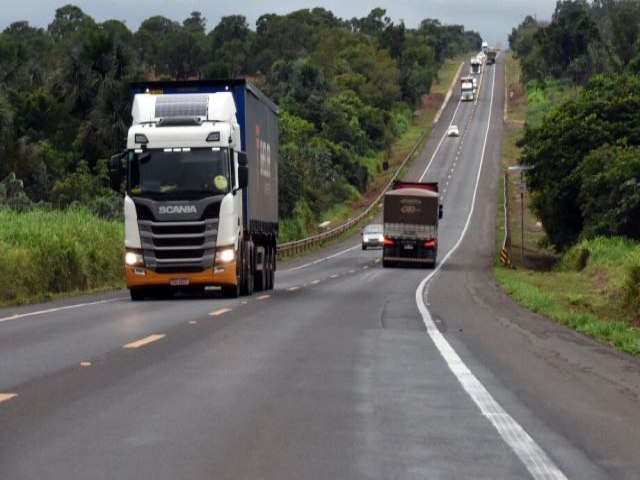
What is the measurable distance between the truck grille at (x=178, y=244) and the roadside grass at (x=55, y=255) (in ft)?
9.60

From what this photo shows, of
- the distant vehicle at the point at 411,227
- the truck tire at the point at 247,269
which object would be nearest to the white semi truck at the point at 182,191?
the truck tire at the point at 247,269

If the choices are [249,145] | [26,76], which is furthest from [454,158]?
[249,145]

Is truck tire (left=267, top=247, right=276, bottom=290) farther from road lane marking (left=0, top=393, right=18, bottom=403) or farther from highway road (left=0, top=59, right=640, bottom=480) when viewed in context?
road lane marking (left=0, top=393, right=18, bottom=403)

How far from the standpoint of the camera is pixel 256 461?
790 cm

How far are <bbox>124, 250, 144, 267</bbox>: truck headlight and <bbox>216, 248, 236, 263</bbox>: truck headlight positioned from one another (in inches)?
61.9

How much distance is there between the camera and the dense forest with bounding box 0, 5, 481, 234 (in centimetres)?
6288

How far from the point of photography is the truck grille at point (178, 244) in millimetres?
26297

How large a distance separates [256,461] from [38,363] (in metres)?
5.94

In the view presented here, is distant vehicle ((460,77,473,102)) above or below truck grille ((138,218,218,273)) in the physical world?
above

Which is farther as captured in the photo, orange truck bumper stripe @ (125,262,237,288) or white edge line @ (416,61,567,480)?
orange truck bumper stripe @ (125,262,237,288)

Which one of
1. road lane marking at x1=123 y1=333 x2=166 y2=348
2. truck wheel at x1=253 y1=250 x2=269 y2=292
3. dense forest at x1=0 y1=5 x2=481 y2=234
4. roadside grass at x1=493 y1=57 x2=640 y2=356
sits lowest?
roadside grass at x1=493 y1=57 x2=640 y2=356

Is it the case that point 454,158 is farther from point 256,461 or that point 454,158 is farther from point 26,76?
point 256,461

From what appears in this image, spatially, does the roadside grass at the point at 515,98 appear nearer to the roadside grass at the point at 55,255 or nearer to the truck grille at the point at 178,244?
the roadside grass at the point at 55,255

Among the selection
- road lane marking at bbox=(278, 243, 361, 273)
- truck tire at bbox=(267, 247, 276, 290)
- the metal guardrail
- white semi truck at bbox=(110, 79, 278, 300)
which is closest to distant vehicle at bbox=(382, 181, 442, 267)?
road lane marking at bbox=(278, 243, 361, 273)
